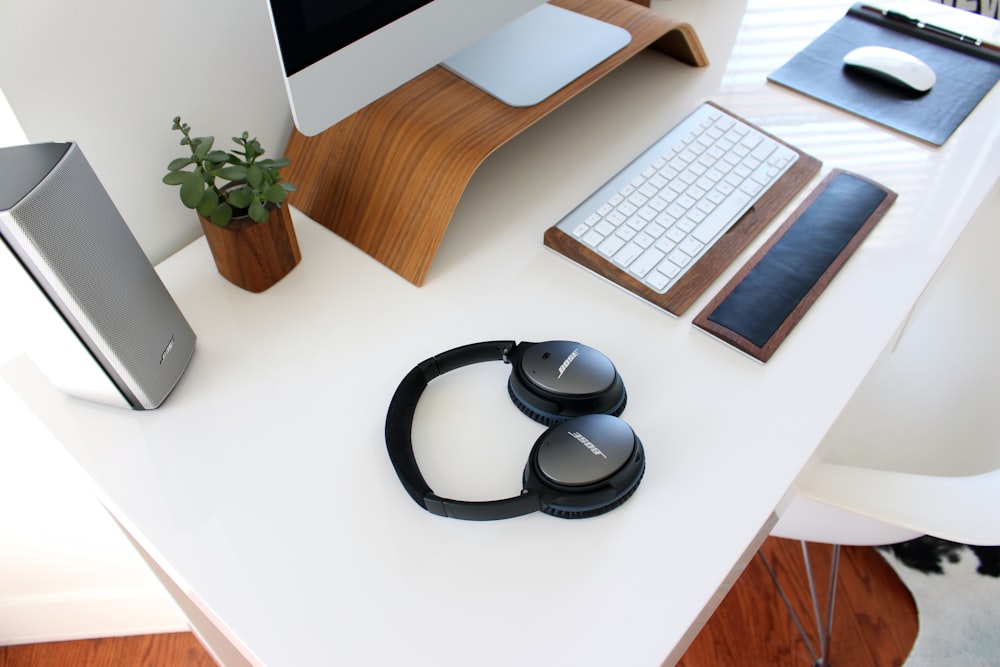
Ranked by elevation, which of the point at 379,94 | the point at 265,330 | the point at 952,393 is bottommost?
the point at 952,393

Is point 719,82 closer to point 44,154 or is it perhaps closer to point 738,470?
point 738,470

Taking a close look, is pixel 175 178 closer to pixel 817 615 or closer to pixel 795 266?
pixel 795 266

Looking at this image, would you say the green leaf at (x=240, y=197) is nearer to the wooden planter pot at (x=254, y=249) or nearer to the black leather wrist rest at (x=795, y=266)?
the wooden planter pot at (x=254, y=249)

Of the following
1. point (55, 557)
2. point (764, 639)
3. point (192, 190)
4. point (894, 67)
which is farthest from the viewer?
point (764, 639)

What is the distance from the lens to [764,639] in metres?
1.28

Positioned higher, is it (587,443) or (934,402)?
(587,443)

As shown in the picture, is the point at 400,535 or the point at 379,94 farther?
the point at 379,94

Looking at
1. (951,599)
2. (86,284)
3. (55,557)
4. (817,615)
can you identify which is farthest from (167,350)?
(951,599)

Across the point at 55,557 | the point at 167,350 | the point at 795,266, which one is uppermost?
the point at 167,350

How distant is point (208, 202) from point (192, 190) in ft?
0.06

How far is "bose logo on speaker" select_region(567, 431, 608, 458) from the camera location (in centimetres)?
60

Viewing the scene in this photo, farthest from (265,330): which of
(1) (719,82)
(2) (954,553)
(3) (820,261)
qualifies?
(2) (954,553)

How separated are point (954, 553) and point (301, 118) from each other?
136 centimetres

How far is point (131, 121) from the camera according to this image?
73 centimetres
